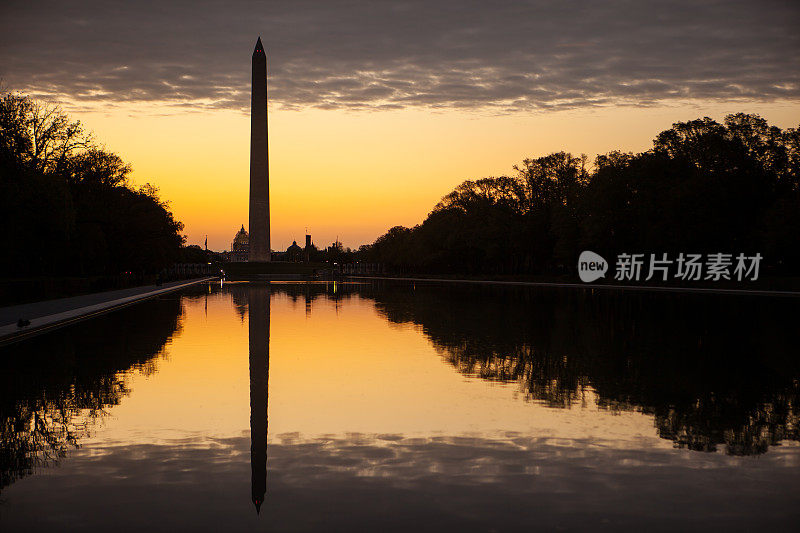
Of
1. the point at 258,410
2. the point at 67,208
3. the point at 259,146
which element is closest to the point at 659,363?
the point at 258,410

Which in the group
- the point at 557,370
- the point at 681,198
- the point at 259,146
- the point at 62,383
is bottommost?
the point at 62,383

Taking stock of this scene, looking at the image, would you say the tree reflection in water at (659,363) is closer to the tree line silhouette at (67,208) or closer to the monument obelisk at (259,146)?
the tree line silhouette at (67,208)

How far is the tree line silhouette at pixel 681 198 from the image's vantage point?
198ft

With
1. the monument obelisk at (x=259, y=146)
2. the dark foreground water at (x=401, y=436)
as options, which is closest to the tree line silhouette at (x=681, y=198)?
the monument obelisk at (x=259, y=146)

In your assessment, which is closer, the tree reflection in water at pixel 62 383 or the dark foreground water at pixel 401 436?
the dark foreground water at pixel 401 436

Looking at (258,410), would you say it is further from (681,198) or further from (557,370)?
(681,198)

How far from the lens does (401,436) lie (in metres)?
9.40

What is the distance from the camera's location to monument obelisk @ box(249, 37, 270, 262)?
92.0 metres

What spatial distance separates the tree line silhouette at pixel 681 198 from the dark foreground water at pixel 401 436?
143ft

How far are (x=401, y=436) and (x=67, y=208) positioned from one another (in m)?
36.9

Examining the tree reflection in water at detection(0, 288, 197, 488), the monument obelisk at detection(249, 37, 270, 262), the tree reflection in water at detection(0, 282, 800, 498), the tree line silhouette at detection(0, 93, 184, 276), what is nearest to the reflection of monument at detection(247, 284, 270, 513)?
the tree reflection in water at detection(0, 282, 800, 498)

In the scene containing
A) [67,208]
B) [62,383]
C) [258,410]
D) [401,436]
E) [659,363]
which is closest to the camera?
[401,436]

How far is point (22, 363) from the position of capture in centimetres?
1603

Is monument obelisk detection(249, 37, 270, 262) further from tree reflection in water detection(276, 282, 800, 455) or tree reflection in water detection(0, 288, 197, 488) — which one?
tree reflection in water detection(0, 288, 197, 488)
